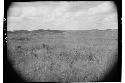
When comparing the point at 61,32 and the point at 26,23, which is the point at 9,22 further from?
the point at 61,32

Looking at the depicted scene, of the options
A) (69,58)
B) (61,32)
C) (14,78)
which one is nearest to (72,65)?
(69,58)

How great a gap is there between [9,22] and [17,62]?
2.36 ft

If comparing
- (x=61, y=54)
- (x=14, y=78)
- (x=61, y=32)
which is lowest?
(x=14, y=78)

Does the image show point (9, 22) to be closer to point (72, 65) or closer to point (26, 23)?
point (26, 23)

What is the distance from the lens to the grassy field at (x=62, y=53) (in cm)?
630

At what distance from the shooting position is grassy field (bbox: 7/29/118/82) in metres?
6.30

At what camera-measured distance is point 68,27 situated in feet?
20.8

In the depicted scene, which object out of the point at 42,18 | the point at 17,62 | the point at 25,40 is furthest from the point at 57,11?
the point at 17,62

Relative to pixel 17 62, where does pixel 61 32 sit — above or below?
above

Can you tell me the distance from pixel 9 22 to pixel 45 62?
95 cm

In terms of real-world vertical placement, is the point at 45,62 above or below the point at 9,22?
below

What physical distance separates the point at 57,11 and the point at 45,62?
925 millimetres

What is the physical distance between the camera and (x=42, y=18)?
20.7 ft

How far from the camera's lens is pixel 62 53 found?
20.8 feet
